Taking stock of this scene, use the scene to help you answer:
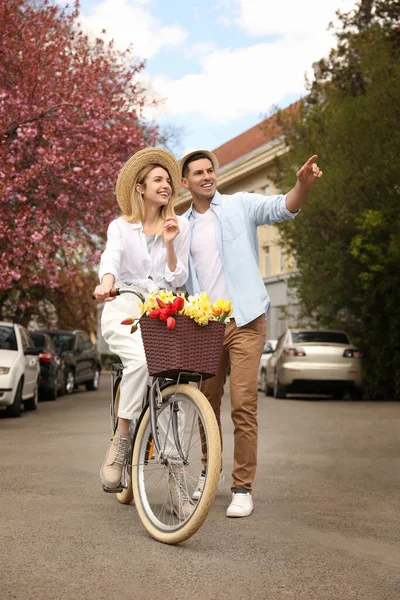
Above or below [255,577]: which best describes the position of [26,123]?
above

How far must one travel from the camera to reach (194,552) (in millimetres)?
5297

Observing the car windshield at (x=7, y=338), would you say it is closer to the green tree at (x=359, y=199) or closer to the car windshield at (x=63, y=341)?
the green tree at (x=359, y=199)

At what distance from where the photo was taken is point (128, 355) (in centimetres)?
608

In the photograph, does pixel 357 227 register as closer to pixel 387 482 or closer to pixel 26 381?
pixel 26 381

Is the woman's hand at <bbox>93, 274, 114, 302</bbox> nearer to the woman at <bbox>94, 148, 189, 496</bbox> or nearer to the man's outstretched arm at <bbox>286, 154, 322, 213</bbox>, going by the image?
the woman at <bbox>94, 148, 189, 496</bbox>

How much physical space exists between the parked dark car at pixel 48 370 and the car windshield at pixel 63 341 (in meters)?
2.52

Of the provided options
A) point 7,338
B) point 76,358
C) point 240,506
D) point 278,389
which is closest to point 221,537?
point 240,506

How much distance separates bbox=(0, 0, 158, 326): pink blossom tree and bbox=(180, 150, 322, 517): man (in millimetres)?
11949

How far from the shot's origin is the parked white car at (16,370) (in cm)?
1545

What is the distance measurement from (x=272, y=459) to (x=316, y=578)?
5.20 meters

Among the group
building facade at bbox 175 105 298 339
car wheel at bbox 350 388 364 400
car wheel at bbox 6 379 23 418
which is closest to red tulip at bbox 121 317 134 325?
car wheel at bbox 6 379 23 418

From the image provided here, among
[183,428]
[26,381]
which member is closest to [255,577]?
[183,428]

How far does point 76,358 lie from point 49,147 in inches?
271

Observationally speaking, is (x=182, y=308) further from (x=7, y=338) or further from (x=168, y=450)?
(x=7, y=338)
